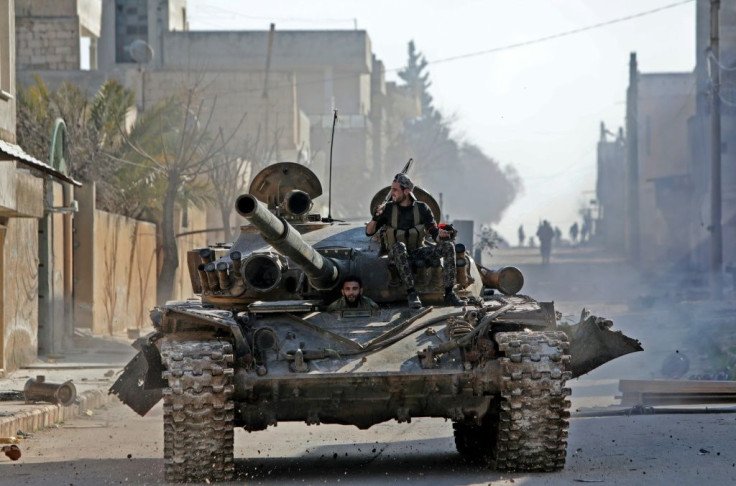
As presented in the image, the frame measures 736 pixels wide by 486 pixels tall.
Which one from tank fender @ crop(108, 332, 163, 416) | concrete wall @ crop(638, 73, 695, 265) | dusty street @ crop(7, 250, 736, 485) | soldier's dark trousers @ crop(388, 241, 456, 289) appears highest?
concrete wall @ crop(638, 73, 695, 265)

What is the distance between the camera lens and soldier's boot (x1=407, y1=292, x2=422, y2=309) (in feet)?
38.0

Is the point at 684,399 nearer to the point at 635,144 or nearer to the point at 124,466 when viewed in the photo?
the point at 124,466

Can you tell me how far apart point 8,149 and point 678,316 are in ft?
50.8

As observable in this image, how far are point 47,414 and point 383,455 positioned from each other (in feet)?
12.9

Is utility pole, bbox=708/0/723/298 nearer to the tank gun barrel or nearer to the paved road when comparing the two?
the paved road

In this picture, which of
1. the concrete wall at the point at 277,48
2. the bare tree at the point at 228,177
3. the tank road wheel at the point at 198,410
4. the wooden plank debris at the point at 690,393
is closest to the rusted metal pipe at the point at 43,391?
the tank road wheel at the point at 198,410

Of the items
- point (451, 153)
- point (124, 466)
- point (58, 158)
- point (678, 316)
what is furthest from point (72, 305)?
point (451, 153)

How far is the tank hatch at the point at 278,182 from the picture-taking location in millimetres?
13148

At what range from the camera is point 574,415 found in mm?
14859

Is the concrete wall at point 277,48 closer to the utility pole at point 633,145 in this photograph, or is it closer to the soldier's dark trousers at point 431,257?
the utility pole at point 633,145

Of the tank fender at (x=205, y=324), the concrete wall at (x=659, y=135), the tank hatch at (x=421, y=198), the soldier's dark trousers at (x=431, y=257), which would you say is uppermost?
the concrete wall at (x=659, y=135)

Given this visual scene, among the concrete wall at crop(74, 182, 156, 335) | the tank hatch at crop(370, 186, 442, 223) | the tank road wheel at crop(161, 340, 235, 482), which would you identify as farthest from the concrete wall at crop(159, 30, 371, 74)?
the tank road wheel at crop(161, 340, 235, 482)

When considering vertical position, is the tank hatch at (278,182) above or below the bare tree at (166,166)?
below

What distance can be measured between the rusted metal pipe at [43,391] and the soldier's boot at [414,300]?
16.4 ft
